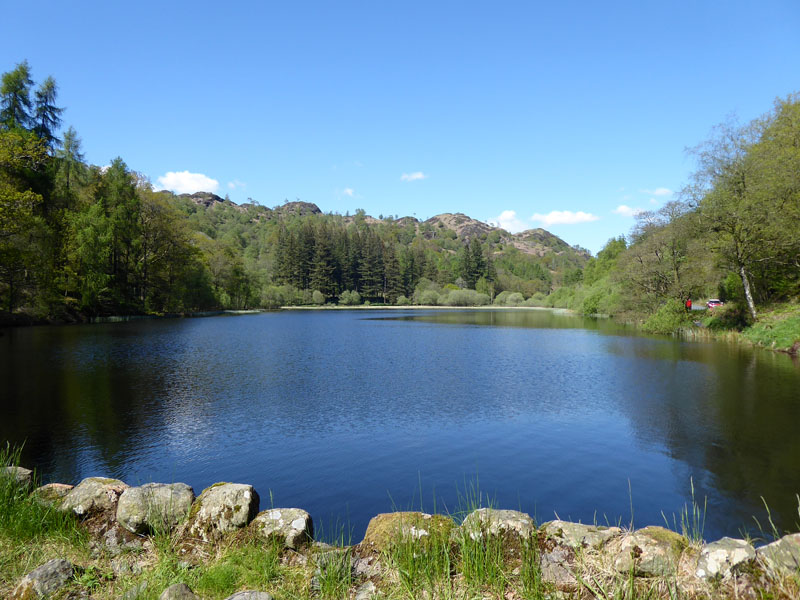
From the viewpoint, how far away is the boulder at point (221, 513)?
520 cm

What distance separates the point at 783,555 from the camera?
3865mm

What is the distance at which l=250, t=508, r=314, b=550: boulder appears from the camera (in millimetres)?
4988

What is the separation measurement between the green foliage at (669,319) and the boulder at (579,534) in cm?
4080

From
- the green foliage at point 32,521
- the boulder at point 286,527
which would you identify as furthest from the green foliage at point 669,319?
the green foliage at point 32,521

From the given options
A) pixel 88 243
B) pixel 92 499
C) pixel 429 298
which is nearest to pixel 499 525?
pixel 92 499

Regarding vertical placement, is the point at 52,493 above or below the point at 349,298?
below

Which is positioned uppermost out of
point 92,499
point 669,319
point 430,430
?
A: point 669,319

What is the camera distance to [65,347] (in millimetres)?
27609

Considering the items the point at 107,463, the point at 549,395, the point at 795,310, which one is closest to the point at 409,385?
the point at 549,395

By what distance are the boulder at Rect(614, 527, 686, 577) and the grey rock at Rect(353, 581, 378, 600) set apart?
225 centimetres

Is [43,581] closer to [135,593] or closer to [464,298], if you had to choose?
[135,593]

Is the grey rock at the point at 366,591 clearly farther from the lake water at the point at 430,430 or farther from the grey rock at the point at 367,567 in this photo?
the lake water at the point at 430,430

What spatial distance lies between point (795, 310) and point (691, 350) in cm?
842

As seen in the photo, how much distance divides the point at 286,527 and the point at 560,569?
9.43ft
